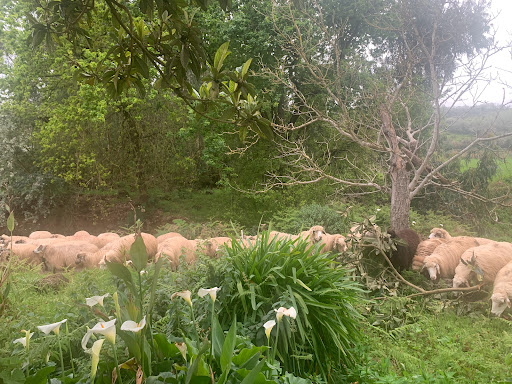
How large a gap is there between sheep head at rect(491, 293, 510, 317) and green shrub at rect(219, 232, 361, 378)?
1034 mm

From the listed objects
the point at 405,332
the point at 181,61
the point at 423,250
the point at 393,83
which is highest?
the point at 393,83

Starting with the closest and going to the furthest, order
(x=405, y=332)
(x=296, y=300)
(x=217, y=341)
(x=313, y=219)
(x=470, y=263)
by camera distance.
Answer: (x=217, y=341), (x=296, y=300), (x=405, y=332), (x=470, y=263), (x=313, y=219)

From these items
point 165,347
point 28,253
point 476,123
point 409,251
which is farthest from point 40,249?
point 476,123

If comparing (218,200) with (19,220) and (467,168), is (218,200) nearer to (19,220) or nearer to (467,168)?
(19,220)

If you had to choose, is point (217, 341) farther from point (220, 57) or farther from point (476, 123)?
point (476, 123)

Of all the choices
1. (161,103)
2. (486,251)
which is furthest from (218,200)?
(486,251)

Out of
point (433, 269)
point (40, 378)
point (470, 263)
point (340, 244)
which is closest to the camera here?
point (40, 378)

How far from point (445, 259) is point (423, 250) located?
234mm

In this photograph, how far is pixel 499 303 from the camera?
2.07 m

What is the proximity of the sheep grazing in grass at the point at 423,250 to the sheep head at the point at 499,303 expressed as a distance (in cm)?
65

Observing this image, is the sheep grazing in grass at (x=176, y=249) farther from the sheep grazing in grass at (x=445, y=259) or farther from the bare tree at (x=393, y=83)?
the sheep grazing in grass at (x=445, y=259)

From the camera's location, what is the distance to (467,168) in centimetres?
352

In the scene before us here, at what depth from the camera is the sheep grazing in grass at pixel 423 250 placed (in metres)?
2.74

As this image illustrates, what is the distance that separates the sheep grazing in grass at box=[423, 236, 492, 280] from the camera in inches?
99.7
